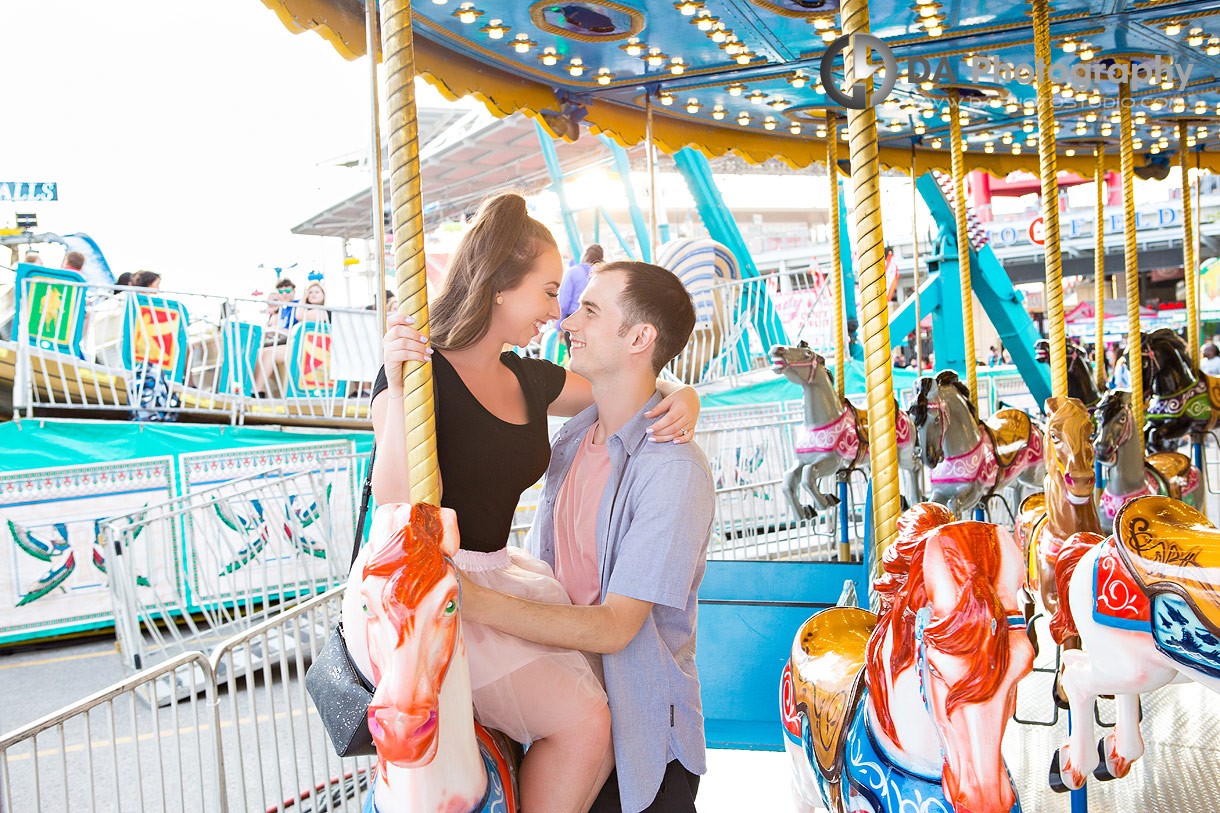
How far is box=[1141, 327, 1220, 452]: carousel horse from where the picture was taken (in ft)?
16.4

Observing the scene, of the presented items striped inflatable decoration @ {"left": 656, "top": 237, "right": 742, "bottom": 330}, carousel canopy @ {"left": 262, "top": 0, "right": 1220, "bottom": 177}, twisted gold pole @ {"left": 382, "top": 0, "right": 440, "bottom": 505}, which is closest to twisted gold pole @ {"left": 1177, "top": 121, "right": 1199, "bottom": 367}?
carousel canopy @ {"left": 262, "top": 0, "right": 1220, "bottom": 177}

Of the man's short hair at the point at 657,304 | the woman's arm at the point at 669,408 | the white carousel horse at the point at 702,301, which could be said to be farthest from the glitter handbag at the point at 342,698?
the white carousel horse at the point at 702,301

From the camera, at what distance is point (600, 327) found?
157 cm

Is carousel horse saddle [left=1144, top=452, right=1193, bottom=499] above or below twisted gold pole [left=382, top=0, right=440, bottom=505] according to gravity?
below

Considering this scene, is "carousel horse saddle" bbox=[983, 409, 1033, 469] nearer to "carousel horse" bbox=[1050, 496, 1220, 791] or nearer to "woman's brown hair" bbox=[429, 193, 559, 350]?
"carousel horse" bbox=[1050, 496, 1220, 791]

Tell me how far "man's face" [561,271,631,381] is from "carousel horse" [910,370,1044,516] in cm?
300

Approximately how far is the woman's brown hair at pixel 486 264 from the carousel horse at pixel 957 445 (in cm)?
310

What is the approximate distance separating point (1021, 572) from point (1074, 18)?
2993mm

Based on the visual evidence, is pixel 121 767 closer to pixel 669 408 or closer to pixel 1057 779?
pixel 669 408

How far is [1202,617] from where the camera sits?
160cm

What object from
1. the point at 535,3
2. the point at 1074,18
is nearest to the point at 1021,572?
the point at 535,3

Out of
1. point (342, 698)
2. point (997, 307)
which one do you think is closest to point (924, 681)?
point (342, 698)

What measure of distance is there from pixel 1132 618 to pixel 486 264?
4.84 ft

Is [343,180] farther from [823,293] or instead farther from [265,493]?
[265,493]
